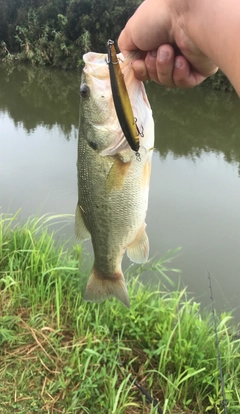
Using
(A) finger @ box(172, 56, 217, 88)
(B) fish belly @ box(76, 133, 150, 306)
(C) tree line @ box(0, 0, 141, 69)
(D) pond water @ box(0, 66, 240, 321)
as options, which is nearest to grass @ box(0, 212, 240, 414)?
(B) fish belly @ box(76, 133, 150, 306)

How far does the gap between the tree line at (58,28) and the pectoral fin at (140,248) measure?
19520mm

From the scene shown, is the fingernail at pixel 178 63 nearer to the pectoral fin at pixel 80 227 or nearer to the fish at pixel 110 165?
the fish at pixel 110 165

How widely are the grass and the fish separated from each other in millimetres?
1158

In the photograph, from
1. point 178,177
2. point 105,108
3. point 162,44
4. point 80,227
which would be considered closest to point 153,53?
point 162,44

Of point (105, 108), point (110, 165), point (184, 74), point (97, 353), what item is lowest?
point (97, 353)

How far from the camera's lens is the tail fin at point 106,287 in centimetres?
160

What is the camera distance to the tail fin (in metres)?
1.60

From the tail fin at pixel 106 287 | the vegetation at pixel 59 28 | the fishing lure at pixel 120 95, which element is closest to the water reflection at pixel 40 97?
the vegetation at pixel 59 28

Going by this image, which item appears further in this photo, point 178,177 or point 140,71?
point 178,177

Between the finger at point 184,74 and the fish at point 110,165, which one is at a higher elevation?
the finger at point 184,74

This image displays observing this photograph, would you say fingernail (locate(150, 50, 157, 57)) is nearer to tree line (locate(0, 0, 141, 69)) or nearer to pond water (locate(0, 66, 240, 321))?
pond water (locate(0, 66, 240, 321))

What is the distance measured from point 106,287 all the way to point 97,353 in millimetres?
867

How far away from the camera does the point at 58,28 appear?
952 inches

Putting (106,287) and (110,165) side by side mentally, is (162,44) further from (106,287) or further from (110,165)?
(106,287)
